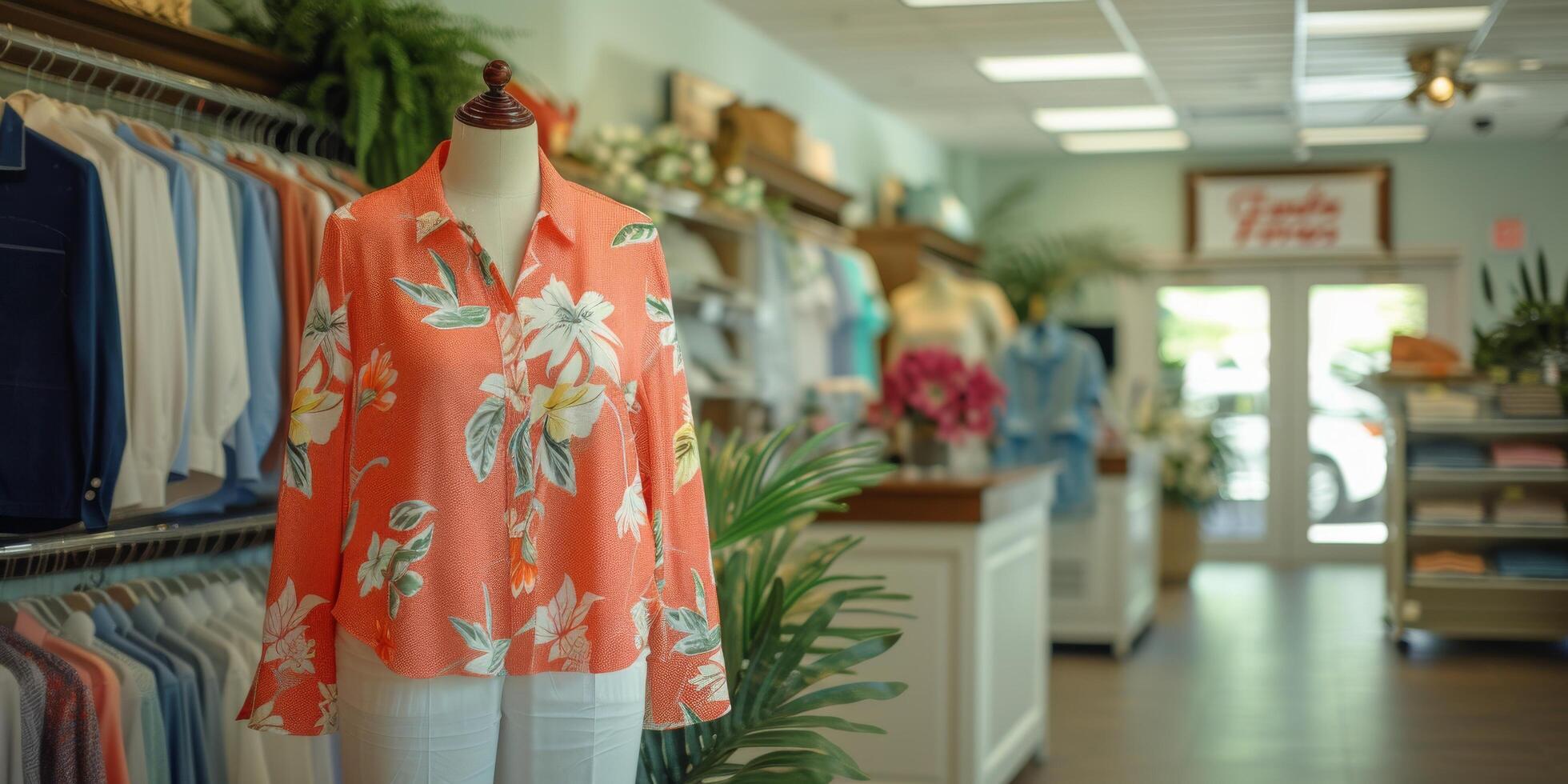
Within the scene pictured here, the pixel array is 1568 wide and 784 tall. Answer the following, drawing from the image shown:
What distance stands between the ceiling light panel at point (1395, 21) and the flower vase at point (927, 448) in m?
3.41

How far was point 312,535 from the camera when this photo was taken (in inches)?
71.1

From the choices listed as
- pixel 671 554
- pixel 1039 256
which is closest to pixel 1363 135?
pixel 1039 256

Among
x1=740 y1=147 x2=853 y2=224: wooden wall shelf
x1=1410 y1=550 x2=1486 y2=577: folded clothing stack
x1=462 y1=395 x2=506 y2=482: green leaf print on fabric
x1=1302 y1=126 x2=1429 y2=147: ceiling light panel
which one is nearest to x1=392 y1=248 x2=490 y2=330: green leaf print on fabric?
x1=462 y1=395 x2=506 y2=482: green leaf print on fabric

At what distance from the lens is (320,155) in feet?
12.0

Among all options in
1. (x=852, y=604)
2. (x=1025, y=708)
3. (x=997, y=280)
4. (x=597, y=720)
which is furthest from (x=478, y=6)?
(x=997, y=280)

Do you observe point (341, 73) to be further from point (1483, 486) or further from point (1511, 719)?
point (1483, 486)

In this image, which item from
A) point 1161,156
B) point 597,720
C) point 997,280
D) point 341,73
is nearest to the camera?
point 597,720

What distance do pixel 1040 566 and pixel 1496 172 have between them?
7507 mm

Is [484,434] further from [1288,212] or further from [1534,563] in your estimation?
[1288,212]

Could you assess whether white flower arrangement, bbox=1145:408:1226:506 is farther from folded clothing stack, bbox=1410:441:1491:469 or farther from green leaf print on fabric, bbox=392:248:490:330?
green leaf print on fabric, bbox=392:248:490:330

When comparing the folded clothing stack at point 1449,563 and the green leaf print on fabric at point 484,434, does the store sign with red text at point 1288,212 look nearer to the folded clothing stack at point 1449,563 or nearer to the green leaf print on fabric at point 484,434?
the folded clothing stack at point 1449,563

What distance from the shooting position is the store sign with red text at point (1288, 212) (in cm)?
1065

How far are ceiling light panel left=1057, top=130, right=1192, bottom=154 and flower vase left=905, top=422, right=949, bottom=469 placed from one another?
6254 millimetres

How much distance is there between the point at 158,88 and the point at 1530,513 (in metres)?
6.24
